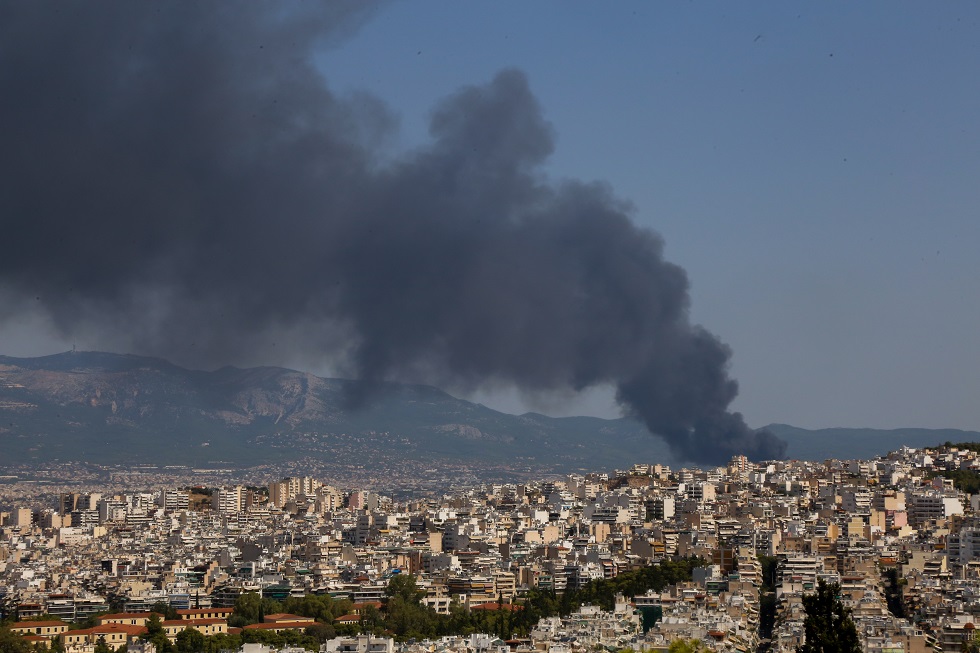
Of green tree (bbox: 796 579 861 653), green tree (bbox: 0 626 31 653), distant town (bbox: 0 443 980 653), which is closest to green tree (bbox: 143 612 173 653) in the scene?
distant town (bbox: 0 443 980 653)

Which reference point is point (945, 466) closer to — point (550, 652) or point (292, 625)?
point (292, 625)

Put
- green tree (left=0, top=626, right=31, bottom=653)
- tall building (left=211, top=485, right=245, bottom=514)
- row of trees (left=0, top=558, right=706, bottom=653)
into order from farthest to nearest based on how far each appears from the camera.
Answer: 1. tall building (left=211, top=485, right=245, bottom=514)
2. row of trees (left=0, top=558, right=706, bottom=653)
3. green tree (left=0, top=626, right=31, bottom=653)

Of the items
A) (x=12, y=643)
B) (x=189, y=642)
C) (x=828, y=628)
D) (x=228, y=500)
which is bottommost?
(x=12, y=643)

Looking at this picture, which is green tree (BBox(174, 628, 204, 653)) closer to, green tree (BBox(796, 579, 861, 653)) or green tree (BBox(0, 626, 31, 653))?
green tree (BBox(0, 626, 31, 653))

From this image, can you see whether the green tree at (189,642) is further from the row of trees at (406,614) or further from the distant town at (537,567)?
the distant town at (537,567)

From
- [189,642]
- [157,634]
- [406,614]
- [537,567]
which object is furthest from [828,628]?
[537,567]

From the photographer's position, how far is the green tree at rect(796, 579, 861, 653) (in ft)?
104

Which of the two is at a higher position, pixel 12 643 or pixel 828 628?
pixel 828 628

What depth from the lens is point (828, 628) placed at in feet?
106

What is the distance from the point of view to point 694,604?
52.2 m

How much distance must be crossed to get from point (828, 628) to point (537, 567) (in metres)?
38.4

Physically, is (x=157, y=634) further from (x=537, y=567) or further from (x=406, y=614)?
(x=537, y=567)

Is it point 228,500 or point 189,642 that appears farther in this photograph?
point 228,500

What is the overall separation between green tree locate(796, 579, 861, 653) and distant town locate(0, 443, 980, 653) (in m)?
2.43
